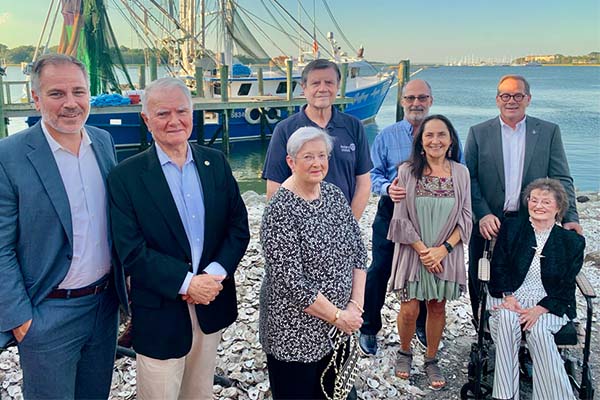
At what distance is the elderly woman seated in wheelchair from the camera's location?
2.51m

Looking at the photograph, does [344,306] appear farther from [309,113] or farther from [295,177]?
[309,113]

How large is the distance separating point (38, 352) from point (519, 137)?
2830 millimetres

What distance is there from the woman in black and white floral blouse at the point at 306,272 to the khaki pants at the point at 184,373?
27cm

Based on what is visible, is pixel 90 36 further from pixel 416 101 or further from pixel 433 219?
pixel 433 219

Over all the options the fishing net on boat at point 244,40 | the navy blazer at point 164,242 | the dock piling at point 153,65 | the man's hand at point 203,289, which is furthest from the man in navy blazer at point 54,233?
the fishing net on boat at point 244,40

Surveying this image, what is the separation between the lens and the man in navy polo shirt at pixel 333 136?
8.65 ft

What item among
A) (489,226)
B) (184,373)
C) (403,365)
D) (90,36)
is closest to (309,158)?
(184,373)

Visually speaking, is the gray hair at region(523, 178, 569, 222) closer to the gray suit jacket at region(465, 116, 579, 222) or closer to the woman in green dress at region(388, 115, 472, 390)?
the gray suit jacket at region(465, 116, 579, 222)

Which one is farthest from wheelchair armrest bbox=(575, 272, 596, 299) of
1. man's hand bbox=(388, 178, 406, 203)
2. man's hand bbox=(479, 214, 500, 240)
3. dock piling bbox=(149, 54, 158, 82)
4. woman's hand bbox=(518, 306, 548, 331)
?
dock piling bbox=(149, 54, 158, 82)

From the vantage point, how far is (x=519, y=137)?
3.08 metres

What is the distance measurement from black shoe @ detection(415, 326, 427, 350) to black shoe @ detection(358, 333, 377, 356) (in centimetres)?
31

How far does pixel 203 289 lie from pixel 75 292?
506mm

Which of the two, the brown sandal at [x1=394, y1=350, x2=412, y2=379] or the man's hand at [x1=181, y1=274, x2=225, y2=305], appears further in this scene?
the brown sandal at [x1=394, y1=350, x2=412, y2=379]

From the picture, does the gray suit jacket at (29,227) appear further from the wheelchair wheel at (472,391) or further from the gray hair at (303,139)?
the wheelchair wheel at (472,391)
